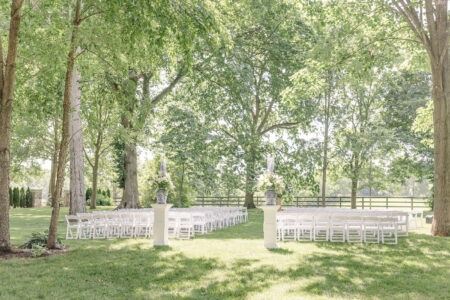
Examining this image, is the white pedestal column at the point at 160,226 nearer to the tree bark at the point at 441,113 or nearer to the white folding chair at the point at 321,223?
the white folding chair at the point at 321,223

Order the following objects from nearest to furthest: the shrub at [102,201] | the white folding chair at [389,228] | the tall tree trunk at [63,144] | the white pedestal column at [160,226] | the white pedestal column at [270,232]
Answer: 1. the tall tree trunk at [63,144]
2. the white pedestal column at [270,232]
3. the white pedestal column at [160,226]
4. the white folding chair at [389,228]
5. the shrub at [102,201]

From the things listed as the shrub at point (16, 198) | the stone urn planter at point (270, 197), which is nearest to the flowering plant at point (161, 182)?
the stone urn planter at point (270, 197)

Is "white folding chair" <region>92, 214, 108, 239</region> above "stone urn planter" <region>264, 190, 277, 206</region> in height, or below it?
below

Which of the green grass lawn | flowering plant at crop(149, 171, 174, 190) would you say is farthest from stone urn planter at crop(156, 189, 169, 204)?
the green grass lawn

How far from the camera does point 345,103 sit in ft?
93.4

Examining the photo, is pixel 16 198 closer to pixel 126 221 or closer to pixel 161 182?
pixel 126 221

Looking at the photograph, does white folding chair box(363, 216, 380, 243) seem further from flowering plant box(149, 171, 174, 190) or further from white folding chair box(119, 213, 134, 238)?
white folding chair box(119, 213, 134, 238)

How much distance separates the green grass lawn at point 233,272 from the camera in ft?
19.2

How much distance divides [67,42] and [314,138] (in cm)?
1807

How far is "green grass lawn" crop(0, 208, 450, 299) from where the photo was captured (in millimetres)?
5867

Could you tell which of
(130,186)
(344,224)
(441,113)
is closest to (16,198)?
(130,186)

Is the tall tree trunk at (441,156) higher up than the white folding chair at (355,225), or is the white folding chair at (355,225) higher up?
the tall tree trunk at (441,156)

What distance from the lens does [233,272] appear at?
713 centimetres

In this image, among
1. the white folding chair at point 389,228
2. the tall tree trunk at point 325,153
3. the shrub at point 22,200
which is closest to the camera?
the white folding chair at point 389,228
